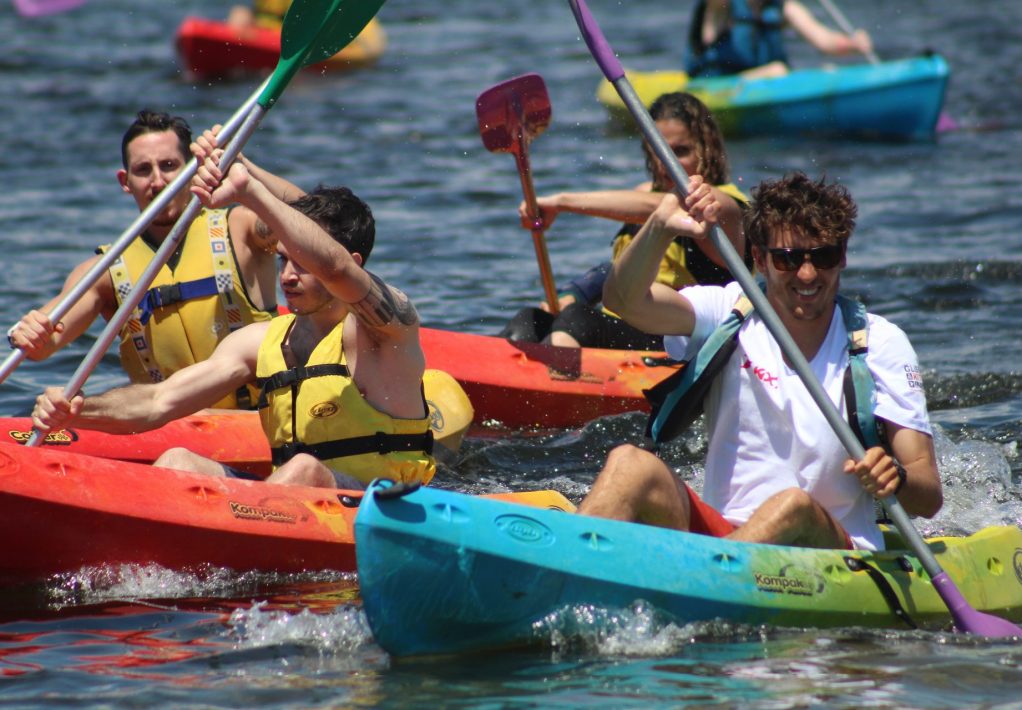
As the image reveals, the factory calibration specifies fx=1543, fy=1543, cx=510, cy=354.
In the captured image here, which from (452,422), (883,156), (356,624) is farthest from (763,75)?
(356,624)

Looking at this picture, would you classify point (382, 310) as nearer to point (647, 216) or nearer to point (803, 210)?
point (803, 210)

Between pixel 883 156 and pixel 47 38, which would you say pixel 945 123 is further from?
pixel 47 38

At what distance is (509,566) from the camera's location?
355 centimetres

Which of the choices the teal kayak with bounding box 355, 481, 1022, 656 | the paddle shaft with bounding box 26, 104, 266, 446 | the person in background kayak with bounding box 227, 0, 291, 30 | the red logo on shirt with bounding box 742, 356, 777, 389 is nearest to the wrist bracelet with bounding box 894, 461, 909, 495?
the teal kayak with bounding box 355, 481, 1022, 656

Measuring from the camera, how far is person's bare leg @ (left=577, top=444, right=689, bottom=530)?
148 inches

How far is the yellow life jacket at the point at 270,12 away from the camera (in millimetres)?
17828

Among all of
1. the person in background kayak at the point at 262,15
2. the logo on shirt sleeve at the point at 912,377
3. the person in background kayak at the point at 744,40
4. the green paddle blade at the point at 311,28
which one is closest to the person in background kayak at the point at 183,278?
the green paddle blade at the point at 311,28

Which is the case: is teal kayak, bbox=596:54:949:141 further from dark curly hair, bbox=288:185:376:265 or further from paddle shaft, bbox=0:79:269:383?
dark curly hair, bbox=288:185:376:265

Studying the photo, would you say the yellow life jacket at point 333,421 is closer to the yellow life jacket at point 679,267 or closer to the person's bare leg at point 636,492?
the person's bare leg at point 636,492

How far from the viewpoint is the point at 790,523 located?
3.76 metres

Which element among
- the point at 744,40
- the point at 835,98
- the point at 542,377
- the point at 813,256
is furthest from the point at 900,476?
the point at 744,40

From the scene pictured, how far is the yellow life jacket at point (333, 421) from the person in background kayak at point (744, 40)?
27.6 ft

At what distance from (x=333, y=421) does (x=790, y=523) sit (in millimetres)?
1390

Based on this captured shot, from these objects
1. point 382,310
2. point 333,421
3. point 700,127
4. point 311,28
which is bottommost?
point 333,421
